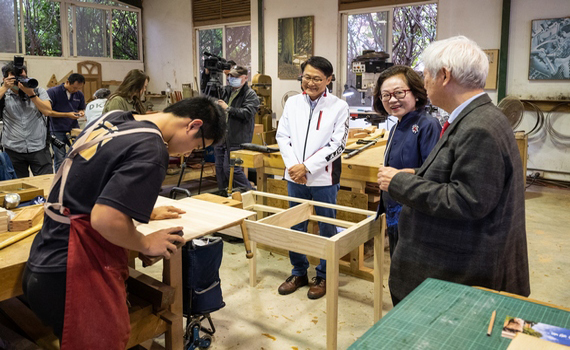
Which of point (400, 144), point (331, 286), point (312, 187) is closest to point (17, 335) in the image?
point (331, 286)

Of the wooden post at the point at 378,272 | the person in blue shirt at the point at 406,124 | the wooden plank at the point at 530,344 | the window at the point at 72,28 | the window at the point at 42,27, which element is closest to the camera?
the wooden plank at the point at 530,344

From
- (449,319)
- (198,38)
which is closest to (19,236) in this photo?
(449,319)

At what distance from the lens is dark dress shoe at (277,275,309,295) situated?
3203 millimetres

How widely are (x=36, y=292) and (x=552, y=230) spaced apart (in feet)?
14.7

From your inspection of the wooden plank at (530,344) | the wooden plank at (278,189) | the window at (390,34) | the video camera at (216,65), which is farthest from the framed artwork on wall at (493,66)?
the wooden plank at (530,344)

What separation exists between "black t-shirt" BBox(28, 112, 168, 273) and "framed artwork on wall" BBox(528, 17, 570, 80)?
6.29 metres

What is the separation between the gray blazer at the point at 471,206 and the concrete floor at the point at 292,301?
118cm

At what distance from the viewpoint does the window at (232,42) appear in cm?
959

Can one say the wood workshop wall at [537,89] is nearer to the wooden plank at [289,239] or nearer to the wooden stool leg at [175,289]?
the wooden plank at [289,239]

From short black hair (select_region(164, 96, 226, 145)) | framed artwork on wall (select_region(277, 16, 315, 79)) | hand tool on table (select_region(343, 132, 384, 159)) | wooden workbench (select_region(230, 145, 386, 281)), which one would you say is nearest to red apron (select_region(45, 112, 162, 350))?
short black hair (select_region(164, 96, 226, 145))

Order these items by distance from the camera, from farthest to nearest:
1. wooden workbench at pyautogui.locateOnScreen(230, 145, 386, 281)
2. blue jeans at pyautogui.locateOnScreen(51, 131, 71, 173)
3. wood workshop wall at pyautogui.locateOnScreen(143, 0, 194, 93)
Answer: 1. wood workshop wall at pyautogui.locateOnScreen(143, 0, 194, 93)
2. blue jeans at pyautogui.locateOnScreen(51, 131, 71, 173)
3. wooden workbench at pyautogui.locateOnScreen(230, 145, 386, 281)

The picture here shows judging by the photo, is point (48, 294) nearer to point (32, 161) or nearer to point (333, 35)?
point (32, 161)

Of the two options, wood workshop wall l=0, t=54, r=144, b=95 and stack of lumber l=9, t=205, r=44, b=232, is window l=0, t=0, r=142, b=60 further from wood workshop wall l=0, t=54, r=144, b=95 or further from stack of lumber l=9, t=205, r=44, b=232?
stack of lumber l=9, t=205, r=44, b=232

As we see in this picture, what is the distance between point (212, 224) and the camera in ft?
6.63
